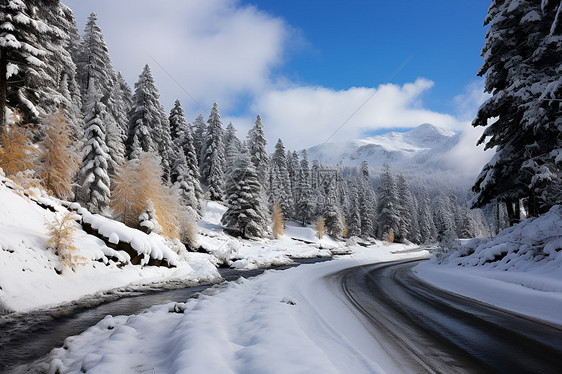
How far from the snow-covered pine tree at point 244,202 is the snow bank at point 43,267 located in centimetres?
2126

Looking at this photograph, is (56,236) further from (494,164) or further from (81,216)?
(494,164)

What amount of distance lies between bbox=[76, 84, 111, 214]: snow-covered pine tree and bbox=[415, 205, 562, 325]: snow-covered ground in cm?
2617

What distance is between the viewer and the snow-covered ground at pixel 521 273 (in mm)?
7748

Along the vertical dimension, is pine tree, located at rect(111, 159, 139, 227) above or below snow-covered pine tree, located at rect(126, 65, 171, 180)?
below

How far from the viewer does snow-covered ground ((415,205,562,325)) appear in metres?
7.75

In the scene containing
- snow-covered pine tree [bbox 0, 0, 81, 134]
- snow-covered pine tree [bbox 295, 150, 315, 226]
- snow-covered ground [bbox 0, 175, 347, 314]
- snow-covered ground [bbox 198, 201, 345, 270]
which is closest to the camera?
snow-covered ground [bbox 0, 175, 347, 314]

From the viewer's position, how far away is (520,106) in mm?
12805

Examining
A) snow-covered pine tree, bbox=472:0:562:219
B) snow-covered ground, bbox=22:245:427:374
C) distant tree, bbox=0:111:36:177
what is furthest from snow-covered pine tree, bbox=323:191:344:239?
snow-covered ground, bbox=22:245:427:374

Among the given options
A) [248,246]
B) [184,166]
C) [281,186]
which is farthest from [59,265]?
[281,186]

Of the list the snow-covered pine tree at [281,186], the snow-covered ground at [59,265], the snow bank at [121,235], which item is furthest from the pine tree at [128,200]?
the snow-covered pine tree at [281,186]

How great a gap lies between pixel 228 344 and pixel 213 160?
49.2 meters

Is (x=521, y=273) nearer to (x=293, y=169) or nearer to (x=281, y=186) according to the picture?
(x=281, y=186)

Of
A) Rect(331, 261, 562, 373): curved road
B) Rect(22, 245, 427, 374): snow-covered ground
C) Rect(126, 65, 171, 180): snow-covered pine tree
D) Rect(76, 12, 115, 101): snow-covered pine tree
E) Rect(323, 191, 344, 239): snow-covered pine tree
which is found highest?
Rect(76, 12, 115, 101): snow-covered pine tree

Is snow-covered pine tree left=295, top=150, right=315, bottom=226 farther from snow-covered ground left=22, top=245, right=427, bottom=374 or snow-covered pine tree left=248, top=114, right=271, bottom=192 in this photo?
snow-covered ground left=22, top=245, right=427, bottom=374
